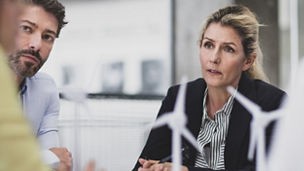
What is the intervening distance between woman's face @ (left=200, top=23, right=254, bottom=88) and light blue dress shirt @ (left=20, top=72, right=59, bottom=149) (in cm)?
44

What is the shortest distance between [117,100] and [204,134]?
182cm

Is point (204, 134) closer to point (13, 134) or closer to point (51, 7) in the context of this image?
point (51, 7)

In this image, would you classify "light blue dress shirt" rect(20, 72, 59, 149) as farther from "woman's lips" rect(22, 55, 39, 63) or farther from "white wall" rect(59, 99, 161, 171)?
"white wall" rect(59, 99, 161, 171)

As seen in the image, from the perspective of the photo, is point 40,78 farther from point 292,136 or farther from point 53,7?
point 292,136

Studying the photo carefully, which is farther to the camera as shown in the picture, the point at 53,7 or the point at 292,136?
the point at 53,7

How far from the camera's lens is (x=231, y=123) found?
5.10ft

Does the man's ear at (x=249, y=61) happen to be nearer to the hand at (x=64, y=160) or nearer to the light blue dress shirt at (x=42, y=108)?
the light blue dress shirt at (x=42, y=108)

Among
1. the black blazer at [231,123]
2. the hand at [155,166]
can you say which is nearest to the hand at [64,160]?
the hand at [155,166]

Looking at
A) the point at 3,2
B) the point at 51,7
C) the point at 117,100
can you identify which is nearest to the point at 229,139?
the point at 51,7

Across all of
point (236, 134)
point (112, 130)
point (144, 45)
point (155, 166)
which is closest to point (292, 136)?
point (155, 166)

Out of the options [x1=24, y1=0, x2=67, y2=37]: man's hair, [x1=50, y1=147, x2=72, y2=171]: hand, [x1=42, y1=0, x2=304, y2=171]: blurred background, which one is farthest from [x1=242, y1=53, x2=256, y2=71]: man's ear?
[x1=42, y1=0, x2=304, y2=171]: blurred background

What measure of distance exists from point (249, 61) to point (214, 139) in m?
0.28

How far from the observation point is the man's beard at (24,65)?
1518 millimetres

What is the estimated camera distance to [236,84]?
5.43ft
